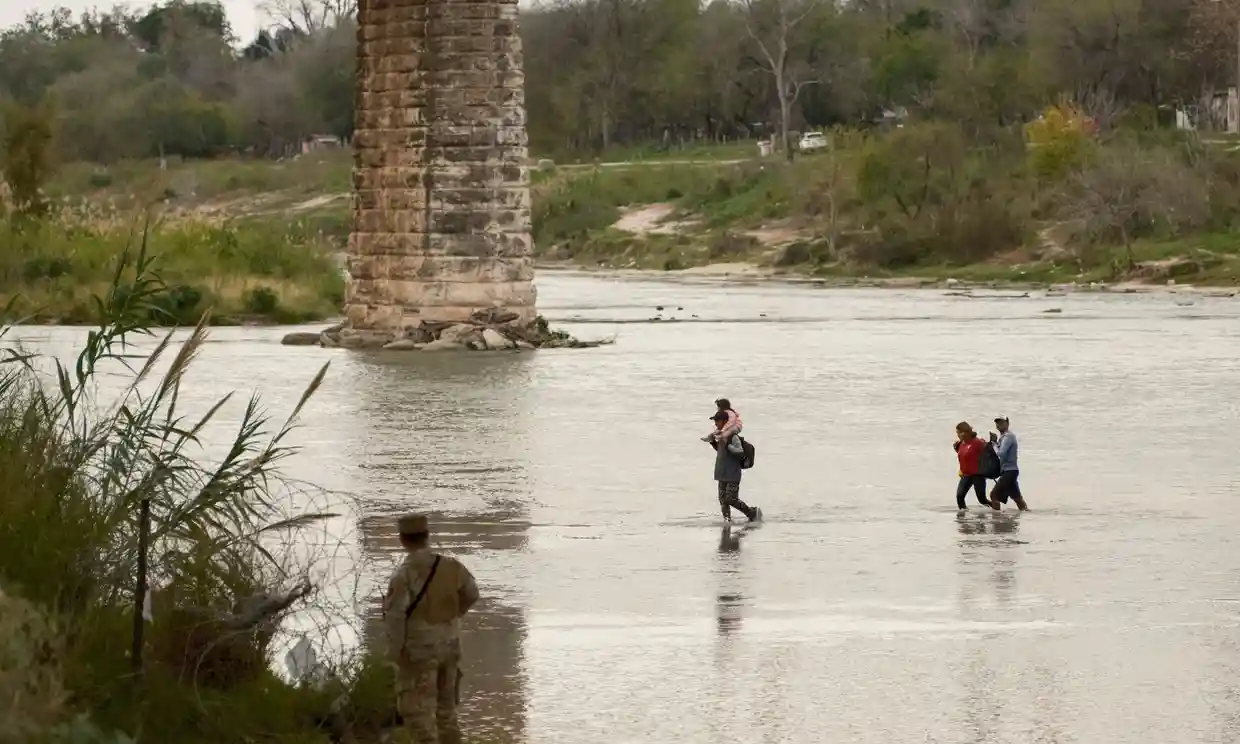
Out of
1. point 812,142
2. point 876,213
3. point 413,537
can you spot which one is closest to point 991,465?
point 413,537

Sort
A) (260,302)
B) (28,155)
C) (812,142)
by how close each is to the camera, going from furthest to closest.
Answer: (812,142)
(28,155)
(260,302)

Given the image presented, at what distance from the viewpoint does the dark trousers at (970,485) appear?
63.3ft

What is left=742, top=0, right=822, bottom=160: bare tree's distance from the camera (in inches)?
3487

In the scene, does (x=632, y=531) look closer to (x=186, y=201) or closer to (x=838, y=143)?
(x=838, y=143)

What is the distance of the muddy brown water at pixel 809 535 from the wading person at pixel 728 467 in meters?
0.25

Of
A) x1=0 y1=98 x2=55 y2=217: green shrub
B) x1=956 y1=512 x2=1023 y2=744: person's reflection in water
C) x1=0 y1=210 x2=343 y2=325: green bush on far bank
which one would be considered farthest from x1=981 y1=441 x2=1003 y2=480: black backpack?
x1=0 y1=98 x2=55 y2=217: green shrub

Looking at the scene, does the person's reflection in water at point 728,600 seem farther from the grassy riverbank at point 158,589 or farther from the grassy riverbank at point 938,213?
the grassy riverbank at point 938,213

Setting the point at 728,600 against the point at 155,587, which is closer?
the point at 155,587

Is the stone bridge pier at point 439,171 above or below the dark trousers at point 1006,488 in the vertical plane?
above

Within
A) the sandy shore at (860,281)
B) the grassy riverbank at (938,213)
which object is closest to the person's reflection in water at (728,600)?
the sandy shore at (860,281)

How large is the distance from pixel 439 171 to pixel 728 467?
2054 cm

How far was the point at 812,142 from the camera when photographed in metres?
85.2

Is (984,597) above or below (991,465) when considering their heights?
below

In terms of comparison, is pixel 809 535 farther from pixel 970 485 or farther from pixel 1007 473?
pixel 1007 473
